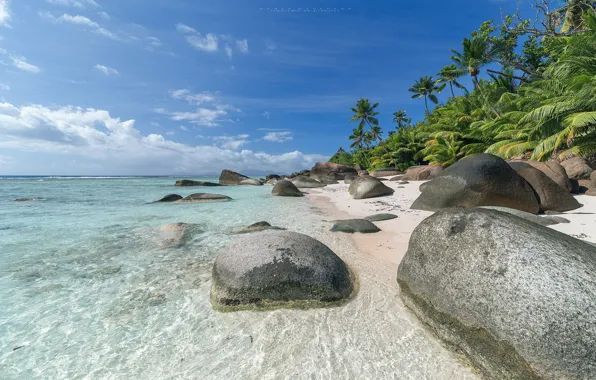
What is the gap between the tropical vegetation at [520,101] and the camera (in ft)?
42.6

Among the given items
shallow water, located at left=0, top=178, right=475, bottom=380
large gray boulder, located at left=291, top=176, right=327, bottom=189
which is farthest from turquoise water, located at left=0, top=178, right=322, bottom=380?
large gray boulder, located at left=291, top=176, right=327, bottom=189

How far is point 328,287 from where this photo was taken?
3646 millimetres

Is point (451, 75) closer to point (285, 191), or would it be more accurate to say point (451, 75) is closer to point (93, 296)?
point (285, 191)

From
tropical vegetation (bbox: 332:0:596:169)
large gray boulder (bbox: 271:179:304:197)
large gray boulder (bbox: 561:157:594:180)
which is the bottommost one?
large gray boulder (bbox: 271:179:304:197)

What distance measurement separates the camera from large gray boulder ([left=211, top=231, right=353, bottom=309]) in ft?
11.6

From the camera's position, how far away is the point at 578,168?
41.2ft

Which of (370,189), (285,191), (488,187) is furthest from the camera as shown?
(285,191)

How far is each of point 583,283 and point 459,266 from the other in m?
0.89

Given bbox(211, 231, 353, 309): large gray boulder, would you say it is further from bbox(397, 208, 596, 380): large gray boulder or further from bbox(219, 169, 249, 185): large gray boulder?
bbox(219, 169, 249, 185): large gray boulder

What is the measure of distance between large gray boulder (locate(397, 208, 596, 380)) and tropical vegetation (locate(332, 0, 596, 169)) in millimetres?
13859

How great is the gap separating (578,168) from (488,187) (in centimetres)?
959

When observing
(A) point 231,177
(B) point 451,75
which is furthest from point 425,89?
(A) point 231,177

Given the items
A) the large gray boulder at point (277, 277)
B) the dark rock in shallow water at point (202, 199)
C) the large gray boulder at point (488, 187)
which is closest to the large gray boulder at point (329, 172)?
the dark rock in shallow water at point (202, 199)

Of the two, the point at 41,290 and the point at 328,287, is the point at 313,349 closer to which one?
the point at 328,287
